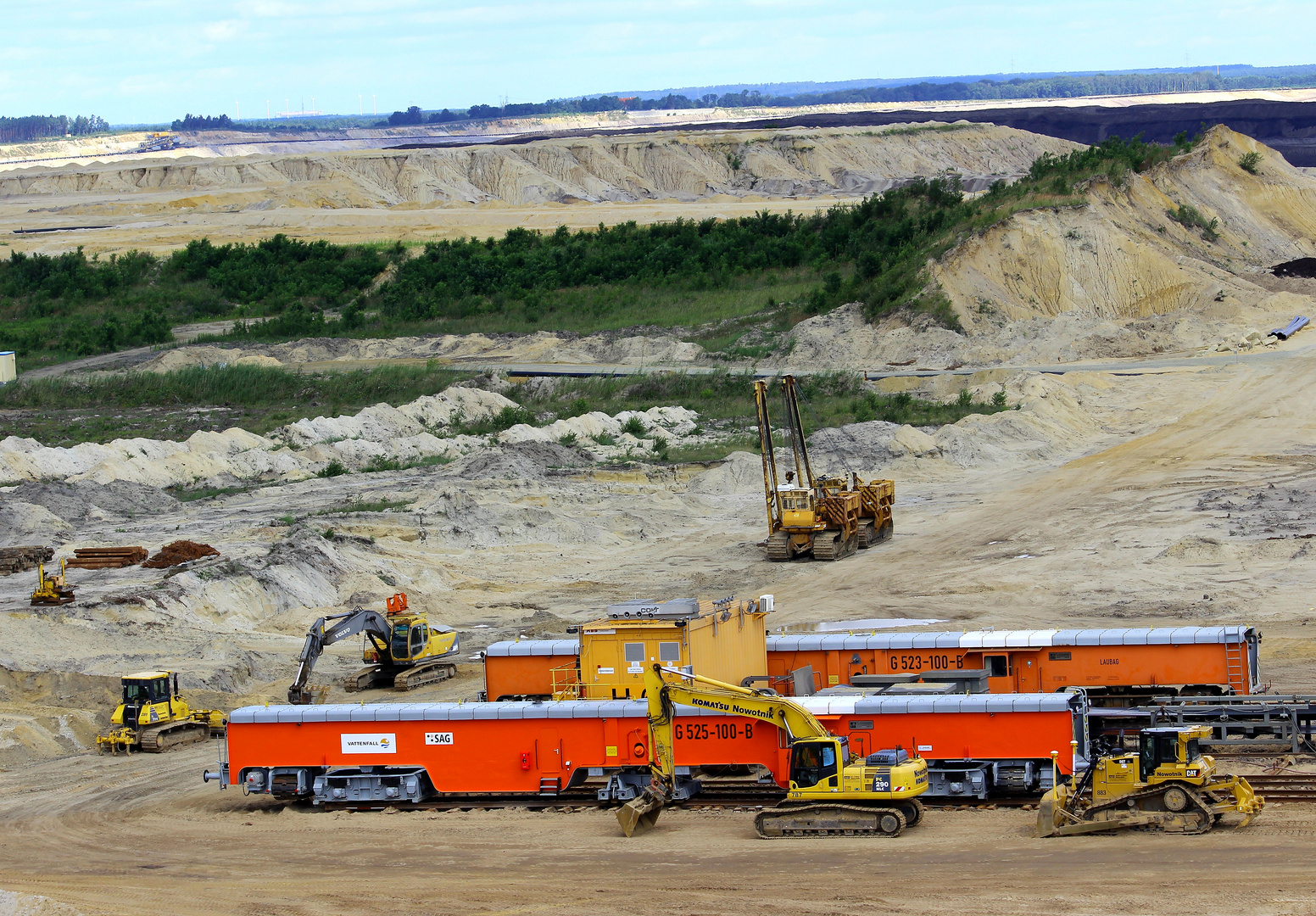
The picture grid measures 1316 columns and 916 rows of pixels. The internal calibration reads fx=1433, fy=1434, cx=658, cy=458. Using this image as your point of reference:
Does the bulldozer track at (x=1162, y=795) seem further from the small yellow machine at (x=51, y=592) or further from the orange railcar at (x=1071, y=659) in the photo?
the small yellow machine at (x=51, y=592)

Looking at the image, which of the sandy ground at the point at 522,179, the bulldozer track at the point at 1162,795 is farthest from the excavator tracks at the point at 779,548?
the sandy ground at the point at 522,179

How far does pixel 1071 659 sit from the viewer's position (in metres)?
23.2

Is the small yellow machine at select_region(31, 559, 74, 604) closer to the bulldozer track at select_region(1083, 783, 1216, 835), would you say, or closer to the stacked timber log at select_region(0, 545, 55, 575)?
the stacked timber log at select_region(0, 545, 55, 575)

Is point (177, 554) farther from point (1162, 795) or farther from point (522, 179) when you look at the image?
point (522, 179)

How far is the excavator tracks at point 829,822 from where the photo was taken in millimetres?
17438

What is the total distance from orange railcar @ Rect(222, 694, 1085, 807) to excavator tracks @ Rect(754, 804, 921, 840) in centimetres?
165

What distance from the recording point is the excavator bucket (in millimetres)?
18094

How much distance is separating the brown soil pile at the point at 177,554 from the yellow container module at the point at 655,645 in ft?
50.1

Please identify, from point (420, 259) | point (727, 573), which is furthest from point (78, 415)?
A: point (727, 573)

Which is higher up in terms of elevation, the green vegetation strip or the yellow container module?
the green vegetation strip

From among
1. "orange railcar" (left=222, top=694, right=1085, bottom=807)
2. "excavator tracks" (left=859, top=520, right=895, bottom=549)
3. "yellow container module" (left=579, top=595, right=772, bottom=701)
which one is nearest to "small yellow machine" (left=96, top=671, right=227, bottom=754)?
"orange railcar" (left=222, top=694, right=1085, bottom=807)

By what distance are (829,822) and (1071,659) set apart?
7322 millimetres

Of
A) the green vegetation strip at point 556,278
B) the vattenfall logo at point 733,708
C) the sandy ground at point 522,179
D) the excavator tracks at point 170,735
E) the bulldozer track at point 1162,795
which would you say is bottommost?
the excavator tracks at point 170,735

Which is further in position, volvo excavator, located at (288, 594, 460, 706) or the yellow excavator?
volvo excavator, located at (288, 594, 460, 706)
